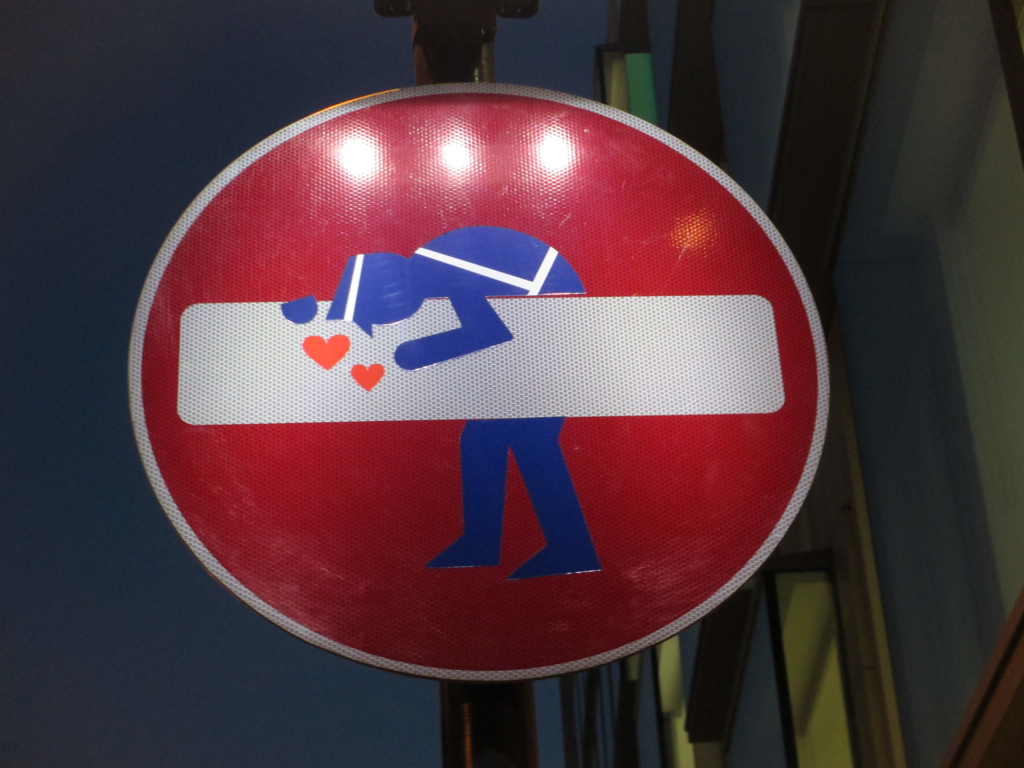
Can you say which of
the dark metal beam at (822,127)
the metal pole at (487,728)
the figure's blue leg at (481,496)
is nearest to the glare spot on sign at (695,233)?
the figure's blue leg at (481,496)

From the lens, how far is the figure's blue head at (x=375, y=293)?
5.08 ft

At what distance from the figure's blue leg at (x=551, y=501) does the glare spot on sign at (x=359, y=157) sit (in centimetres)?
49

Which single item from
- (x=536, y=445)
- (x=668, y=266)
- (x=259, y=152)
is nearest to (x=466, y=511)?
(x=536, y=445)

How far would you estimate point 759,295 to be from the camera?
5.32 ft

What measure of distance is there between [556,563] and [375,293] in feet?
1.52

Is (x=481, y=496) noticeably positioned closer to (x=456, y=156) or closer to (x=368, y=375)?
(x=368, y=375)

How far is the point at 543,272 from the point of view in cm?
160

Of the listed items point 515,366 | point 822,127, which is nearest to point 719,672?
point 822,127

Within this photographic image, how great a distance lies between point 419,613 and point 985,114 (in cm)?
128

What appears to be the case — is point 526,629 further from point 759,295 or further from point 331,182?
point 331,182

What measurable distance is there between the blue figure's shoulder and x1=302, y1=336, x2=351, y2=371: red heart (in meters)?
0.14

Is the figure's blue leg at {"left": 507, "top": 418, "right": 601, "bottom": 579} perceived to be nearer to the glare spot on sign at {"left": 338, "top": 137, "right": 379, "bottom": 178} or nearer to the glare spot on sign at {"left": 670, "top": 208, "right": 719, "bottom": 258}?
the glare spot on sign at {"left": 670, "top": 208, "right": 719, "bottom": 258}

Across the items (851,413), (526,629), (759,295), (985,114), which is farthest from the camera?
(851,413)

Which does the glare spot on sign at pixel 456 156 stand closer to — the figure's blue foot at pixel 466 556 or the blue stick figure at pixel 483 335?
the blue stick figure at pixel 483 335
